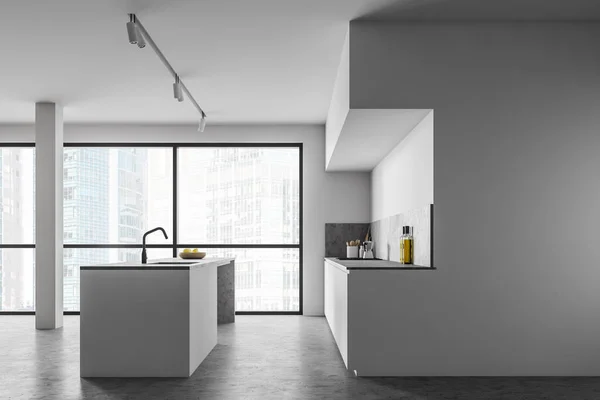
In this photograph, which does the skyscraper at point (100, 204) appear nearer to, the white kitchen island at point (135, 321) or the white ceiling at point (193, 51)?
the white ceiling at point (193, 51)

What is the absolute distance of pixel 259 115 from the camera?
7.66m

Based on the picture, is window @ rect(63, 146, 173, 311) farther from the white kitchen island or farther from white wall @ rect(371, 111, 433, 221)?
the white kitchen island

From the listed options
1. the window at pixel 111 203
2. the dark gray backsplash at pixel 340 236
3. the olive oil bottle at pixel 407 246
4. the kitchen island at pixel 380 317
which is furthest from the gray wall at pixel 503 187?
the window at pixel 111 203

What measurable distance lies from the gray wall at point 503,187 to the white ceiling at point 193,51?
266mm

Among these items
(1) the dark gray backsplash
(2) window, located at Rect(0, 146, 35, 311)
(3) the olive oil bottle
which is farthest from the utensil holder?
(2) window, located at Rect(0, 146, 35, 311)

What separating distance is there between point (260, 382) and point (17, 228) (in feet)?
19.3

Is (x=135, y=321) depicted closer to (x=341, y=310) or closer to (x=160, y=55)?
(x=341, y=310)

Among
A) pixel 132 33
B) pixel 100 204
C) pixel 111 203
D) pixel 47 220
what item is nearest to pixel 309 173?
pixel 111 203

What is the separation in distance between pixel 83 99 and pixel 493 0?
15.4 ft

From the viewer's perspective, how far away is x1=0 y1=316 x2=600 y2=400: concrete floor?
3844 mm

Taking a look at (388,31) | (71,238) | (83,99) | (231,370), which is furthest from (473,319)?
(71,238)

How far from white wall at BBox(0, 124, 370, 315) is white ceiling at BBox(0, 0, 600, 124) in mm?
648

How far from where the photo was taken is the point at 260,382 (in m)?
4.23

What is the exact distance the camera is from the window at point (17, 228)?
28.2 feet
